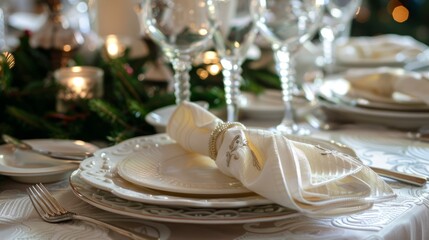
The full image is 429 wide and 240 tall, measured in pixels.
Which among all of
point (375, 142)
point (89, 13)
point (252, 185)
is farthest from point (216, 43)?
point (89, 13)

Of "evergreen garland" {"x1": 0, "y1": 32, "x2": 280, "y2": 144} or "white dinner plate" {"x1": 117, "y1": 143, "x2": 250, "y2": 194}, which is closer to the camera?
"white dinner plate" {"x1": 117, "y1": 143, "x2": 250, "y2": 194}

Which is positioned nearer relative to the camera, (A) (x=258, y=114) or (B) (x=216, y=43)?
(B) (x=216, y=43)

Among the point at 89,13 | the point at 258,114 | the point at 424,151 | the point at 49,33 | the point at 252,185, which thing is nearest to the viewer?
the point at 252,185

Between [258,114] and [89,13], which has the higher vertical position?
[89,13]

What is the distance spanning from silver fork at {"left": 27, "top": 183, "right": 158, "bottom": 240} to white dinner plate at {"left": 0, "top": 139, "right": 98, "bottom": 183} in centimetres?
4

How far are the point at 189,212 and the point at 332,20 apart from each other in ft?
2.86

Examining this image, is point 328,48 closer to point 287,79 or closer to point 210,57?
point 210,57

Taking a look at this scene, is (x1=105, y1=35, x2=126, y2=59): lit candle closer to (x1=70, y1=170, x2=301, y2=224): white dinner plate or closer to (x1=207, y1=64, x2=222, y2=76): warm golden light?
(x1=207, y1=64, x2=222, y2=76): warm golden light

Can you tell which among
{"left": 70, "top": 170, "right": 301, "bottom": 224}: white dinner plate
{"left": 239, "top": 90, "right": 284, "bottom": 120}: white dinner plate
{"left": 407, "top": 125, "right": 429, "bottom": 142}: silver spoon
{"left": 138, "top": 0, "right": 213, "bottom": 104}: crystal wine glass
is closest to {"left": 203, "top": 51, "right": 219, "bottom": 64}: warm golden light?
{"left": 239, "top": 90, "right": 284, "bottom": 120}: white dinner plate

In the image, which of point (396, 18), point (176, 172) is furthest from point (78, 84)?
point (396, 18)

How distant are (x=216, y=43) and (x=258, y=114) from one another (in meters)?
0.17

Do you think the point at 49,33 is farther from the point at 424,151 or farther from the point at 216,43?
the point at 424,151

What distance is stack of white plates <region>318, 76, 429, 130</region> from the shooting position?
999 mm

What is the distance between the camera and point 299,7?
37.8 inches
